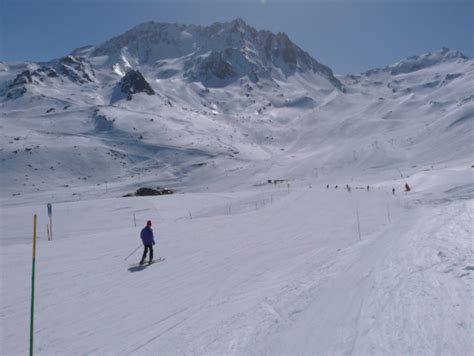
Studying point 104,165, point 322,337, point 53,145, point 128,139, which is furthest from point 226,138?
point 322,337

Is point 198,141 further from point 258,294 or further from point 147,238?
point 258,294

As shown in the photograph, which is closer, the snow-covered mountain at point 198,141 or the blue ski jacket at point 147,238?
the blue ski jacket at point 147,238

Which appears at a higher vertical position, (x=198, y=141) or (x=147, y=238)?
(x=198, y=141)

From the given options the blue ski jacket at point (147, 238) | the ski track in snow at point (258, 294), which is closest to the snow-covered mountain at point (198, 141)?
the ski track in snow at point (258, 294)

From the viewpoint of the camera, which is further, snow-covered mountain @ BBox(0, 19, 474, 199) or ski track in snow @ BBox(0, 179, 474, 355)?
snow-covered mountain @ BBox(0, 19, 474, 199)

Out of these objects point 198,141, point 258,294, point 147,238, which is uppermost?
point 198,141

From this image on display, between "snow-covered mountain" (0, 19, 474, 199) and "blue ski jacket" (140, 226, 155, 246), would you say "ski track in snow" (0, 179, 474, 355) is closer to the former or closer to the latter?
"blue ski jacket" (140, 226, 155, 246)

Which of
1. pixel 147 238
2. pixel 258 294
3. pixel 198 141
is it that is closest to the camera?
pixel 258 294

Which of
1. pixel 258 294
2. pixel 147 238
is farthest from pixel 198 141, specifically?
pixel 258 294

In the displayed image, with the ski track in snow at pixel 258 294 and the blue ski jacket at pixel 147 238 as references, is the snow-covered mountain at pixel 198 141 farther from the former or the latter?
the blue ski jacket at pixel 147 238

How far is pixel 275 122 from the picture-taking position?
198 meters

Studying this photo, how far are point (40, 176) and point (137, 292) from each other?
352 ft

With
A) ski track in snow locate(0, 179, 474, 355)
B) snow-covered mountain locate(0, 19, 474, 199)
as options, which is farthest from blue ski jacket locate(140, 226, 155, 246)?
snow-covered mountain locate(0, 19, 474, 199)

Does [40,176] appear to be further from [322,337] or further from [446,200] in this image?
[322,337]
